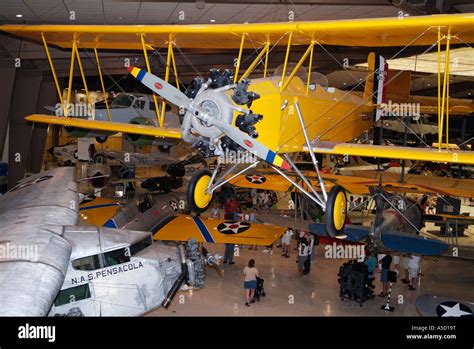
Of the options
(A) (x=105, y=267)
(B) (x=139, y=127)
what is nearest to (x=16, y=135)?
(B) (x=139, y=127)

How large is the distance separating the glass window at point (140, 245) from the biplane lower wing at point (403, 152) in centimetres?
228

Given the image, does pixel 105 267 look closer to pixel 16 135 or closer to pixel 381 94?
pixel 381 94

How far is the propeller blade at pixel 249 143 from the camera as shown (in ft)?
17.2

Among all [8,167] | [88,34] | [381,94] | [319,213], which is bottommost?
[319,213]

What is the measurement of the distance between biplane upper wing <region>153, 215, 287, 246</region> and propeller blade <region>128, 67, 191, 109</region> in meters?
4.21

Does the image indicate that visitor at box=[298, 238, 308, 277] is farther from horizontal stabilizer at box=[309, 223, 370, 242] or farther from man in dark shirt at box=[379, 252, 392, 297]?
man in dark shirt at box=[379, 252, 392, 297]

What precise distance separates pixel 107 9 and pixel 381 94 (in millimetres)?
5516

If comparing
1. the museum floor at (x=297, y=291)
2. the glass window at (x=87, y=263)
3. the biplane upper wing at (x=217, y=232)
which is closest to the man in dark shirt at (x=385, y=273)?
the museum floor at (x=297, y=291)

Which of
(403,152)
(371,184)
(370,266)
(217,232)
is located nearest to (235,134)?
(403,152)

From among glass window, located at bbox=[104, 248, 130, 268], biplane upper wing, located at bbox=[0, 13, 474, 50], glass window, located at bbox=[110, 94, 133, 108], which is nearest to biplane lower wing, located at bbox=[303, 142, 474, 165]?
biplane upper wing, located at bbox=[0, 13, 474, 50]

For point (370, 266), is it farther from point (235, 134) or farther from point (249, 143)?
point (235, 134)

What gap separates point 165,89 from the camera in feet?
18.2

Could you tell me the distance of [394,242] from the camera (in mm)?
8328

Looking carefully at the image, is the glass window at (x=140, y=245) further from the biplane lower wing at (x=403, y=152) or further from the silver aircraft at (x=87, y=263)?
the biplane lower wing at (x=403, y=152)
